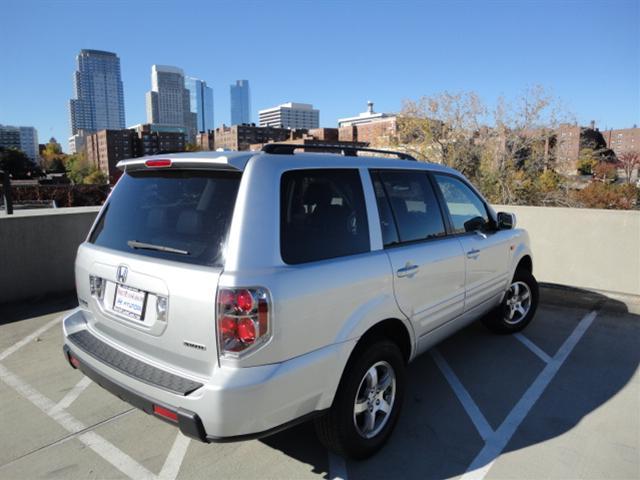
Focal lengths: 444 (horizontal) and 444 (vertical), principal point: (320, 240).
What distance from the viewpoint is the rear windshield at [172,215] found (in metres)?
2.26

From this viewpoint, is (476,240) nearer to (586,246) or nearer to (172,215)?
(172,215)

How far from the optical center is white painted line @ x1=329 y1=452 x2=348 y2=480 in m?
2.64

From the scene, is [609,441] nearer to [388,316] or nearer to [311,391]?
[388,316]

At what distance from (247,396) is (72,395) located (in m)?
2.35

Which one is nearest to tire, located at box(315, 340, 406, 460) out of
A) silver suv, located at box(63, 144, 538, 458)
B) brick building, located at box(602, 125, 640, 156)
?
silver suv, located at box(63, 144, 538, 458)

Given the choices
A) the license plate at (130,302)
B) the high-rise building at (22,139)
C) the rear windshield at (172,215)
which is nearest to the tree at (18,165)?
the high-rise building at (22,139)

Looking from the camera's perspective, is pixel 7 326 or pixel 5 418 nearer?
pixel 5 418

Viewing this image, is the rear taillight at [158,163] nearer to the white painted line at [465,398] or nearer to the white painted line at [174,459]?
the white painted line at [174,459]

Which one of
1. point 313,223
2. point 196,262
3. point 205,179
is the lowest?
point 196,262

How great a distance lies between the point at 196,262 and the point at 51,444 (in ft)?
6.13

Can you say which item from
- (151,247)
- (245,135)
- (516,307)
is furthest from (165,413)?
(245,135)

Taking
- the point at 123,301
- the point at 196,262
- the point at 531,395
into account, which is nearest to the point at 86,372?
the point at 123,301

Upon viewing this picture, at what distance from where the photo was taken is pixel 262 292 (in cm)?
207

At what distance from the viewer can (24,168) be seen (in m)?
102
